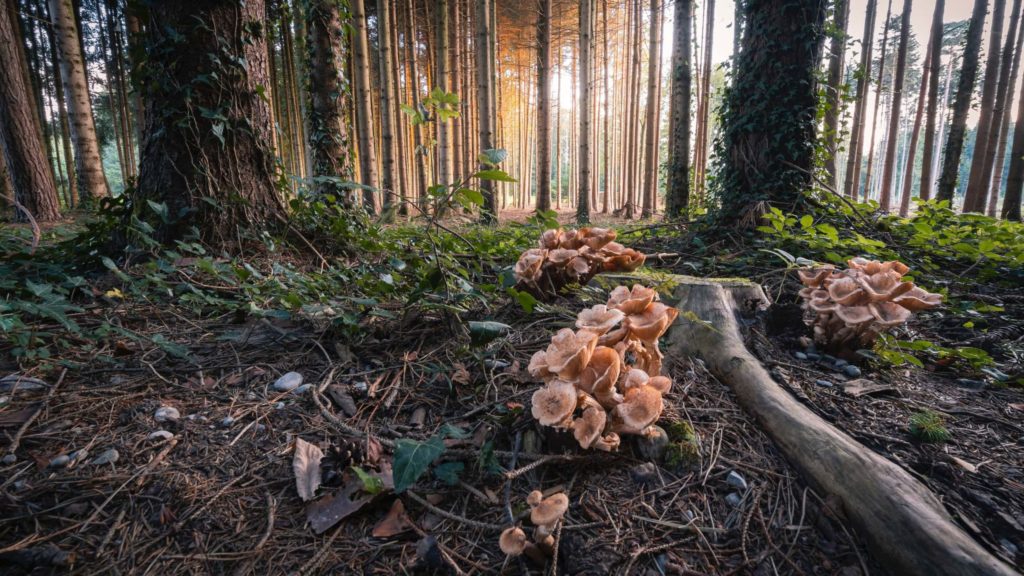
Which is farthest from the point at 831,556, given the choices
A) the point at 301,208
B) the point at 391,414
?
the point at 301,208

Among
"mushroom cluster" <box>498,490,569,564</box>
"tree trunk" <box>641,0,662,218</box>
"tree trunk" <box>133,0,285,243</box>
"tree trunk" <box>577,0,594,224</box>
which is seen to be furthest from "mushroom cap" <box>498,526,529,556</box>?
"tree trunk" <box>641,0,662,218</box>

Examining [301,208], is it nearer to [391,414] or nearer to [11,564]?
[391,414]

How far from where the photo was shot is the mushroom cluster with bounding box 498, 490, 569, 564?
1.01 metres

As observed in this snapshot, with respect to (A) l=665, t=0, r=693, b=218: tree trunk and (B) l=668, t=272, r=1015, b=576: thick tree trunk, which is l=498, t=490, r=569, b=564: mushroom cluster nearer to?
(B) l=668, t=272, r=1015, b=576: thick tree trunk

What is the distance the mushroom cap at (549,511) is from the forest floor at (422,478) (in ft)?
0.38

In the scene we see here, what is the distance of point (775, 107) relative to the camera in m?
4.04

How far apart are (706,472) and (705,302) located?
1087 millimetres

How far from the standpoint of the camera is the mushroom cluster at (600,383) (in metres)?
1.25

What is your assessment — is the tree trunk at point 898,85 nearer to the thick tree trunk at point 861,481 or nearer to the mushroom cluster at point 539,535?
the thick tree trunk at point 861,481

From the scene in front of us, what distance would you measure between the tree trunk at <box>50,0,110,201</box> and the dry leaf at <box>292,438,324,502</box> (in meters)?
9.29

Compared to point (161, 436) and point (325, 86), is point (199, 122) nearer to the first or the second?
point (161, 436)

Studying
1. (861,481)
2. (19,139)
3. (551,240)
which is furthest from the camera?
(19,139)

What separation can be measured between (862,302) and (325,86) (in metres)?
6.08

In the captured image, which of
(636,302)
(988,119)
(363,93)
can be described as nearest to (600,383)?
(636,302)
